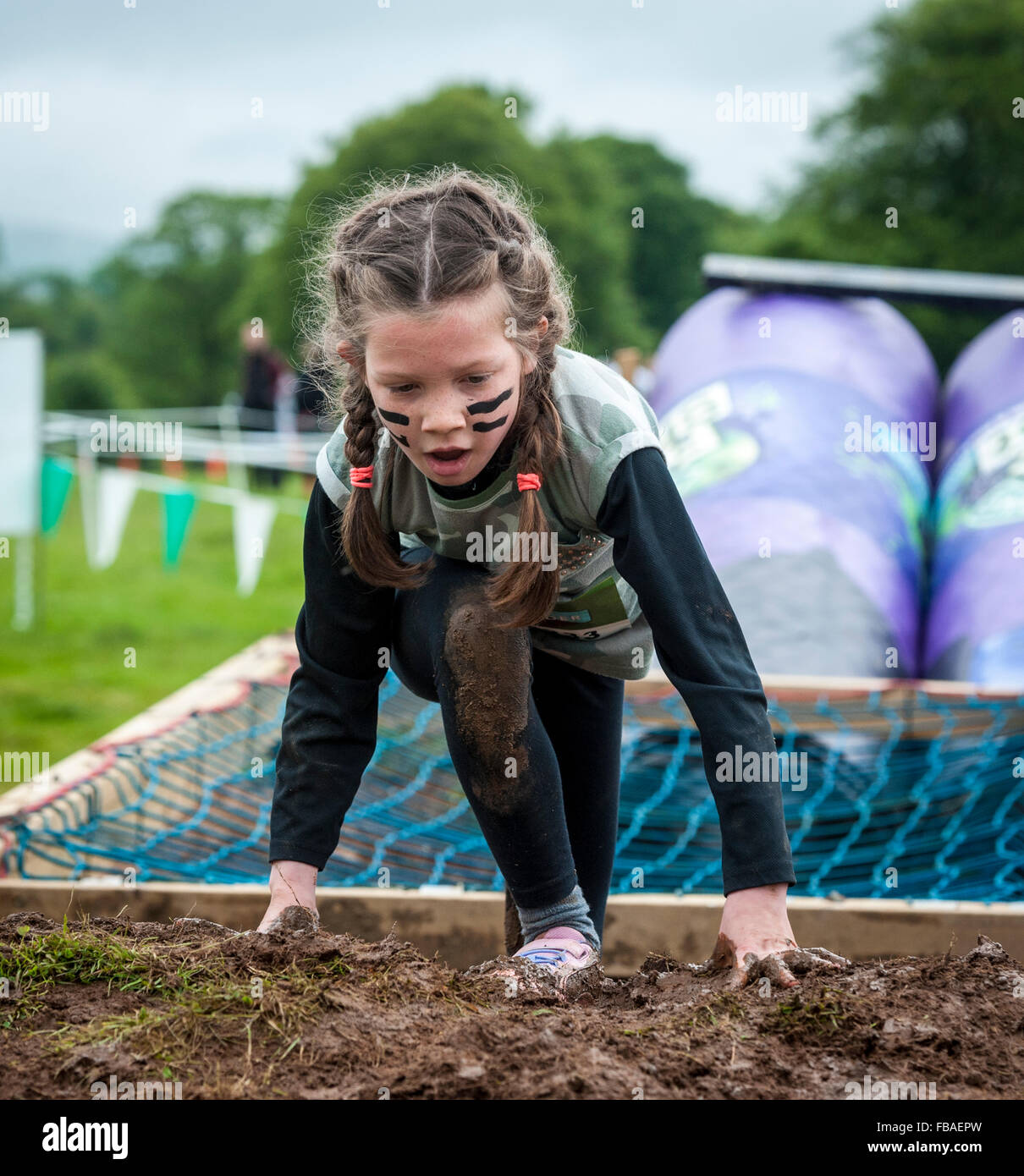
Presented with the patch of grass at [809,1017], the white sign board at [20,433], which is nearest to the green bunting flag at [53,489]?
the white sign board at [20,433]

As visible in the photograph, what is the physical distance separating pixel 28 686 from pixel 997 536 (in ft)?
12.5

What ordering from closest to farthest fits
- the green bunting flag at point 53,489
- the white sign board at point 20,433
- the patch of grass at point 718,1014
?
the patch of grass at point 718,1014
the white sign board at point 20,433
the green bunting flag at point 53,489

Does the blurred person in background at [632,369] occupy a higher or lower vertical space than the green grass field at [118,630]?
higher

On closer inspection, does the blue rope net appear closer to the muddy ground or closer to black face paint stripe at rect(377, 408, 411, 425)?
the muddy ground

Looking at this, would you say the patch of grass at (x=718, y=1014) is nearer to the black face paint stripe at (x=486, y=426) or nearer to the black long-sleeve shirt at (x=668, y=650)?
the black long-sleeve shirt at (x=668, y=650)

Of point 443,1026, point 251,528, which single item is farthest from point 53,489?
point 443,1026

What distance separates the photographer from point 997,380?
4.86m

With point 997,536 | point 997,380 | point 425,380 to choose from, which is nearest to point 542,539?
point 425,380

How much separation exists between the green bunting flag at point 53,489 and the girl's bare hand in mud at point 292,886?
455cm

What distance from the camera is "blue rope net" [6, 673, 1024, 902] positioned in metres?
2.66

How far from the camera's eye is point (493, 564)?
68.9 inches

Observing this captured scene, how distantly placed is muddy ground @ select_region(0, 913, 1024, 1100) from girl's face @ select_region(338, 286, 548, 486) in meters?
0.65

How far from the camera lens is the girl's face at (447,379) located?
5.00ft
